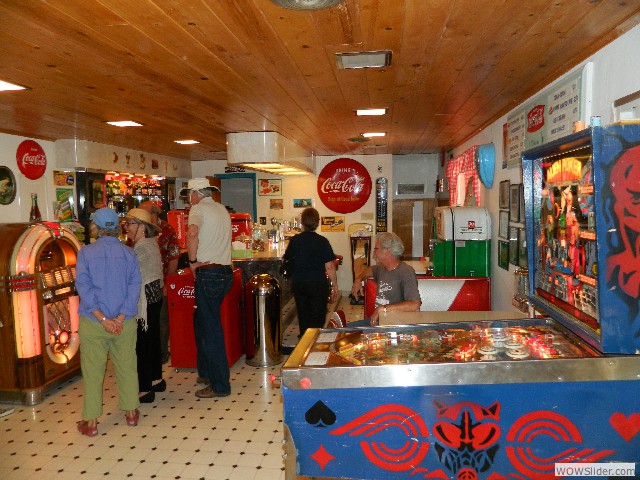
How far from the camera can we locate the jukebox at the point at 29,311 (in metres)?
4.45

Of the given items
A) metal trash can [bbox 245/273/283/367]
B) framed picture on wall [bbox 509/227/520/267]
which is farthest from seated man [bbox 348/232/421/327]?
metal trash can [bbox 245/273/283/367]

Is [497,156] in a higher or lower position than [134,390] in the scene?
higher

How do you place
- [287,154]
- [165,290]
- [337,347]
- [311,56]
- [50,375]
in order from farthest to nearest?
[287,154]
[165,290]
[50,375]
[311,56]
[337,347]

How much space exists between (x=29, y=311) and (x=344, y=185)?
240 inches

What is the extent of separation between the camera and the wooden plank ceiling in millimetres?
2229

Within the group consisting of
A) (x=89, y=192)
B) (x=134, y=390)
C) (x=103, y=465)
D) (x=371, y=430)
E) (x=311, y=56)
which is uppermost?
(x=311, y=56)

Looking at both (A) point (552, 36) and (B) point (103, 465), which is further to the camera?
(B) point (103, 465)

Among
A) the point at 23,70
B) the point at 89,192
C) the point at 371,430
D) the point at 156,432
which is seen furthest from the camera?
the point at 89,192

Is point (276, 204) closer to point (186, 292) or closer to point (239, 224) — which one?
point (239, 224)

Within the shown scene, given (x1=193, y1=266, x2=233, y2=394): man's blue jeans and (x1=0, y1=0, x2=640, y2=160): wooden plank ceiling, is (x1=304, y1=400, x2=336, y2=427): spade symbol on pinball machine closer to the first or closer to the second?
(x1=0, y1=0, x2=640, y2=160): wooden plank ceiling

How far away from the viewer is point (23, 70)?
309 centimetres

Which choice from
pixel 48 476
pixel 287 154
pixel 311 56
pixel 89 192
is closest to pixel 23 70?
pixel 311 56

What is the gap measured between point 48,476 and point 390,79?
3.62m

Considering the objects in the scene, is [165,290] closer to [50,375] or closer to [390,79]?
[50,375]
